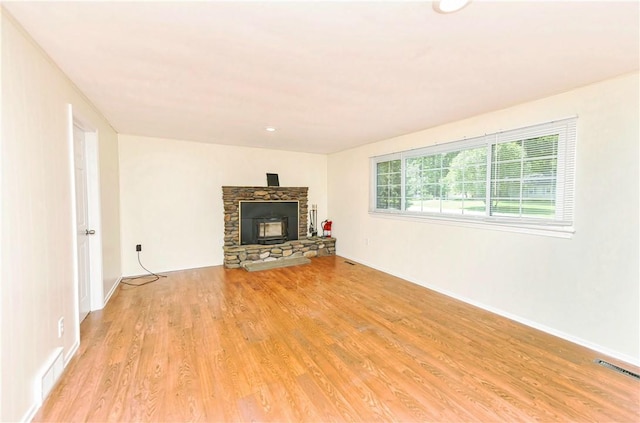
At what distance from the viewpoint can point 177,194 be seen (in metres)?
4.68

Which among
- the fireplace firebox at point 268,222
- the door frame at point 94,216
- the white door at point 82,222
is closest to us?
the white door at point 82,222

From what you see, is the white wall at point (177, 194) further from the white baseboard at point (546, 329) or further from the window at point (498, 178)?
the white baseboard at point (546, 329)

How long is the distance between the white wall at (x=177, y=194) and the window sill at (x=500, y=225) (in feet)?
9.86

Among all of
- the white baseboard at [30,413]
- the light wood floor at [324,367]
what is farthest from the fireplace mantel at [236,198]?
the white baseboard at [30,413]

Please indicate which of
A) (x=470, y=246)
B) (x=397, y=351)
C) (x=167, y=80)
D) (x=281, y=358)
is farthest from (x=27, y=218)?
(x=470, y=246)

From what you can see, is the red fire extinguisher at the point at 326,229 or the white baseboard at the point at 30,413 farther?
the red fire extinguisher at the point at 326,229

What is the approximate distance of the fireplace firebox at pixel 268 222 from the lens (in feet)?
16.9

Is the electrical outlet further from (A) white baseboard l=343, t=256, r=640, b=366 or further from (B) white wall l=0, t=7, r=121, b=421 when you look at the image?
(A) white baseboard l=343, t=256, r=640, b=366

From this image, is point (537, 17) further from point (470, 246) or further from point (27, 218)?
point (27, 218)

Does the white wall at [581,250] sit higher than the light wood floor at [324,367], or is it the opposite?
the white wall at [581,250]

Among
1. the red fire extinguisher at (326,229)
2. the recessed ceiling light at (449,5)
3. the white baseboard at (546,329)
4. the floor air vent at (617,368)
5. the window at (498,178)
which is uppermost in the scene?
the recessed ceiling light at (449,5)

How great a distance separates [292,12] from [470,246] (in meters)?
3.15

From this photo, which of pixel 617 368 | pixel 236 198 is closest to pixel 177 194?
pixel 236 198

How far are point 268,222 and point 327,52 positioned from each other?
3927mm
